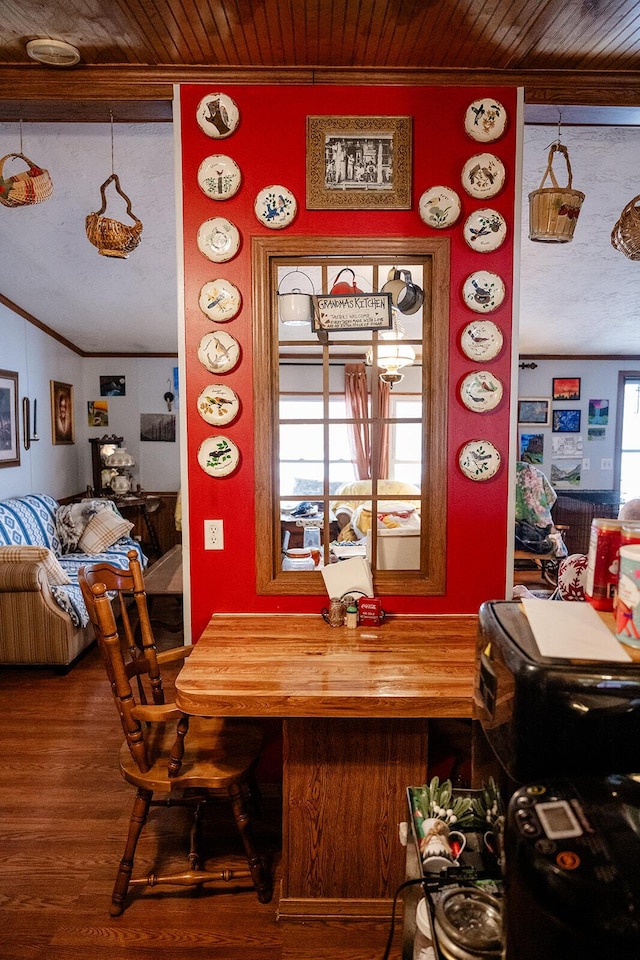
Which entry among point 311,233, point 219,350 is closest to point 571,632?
point 219,350

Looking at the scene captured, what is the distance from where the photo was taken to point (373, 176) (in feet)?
7.90

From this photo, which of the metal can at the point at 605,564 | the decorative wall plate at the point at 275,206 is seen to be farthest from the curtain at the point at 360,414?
the metal can at the point at 605,564

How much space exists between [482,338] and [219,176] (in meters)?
1.22

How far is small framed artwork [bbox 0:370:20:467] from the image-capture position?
5.52 metres

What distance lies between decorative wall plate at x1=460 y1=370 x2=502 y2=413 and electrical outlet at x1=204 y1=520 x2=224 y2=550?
1.14 meters

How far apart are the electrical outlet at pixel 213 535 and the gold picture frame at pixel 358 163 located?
4.37 feet

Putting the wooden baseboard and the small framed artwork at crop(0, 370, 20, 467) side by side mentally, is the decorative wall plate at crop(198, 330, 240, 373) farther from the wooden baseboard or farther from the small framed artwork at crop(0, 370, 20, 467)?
the small framed artwork at crop(0, 370, 20, 467)

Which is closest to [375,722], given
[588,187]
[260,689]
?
[260,689]

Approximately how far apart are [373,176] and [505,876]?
2337 mm

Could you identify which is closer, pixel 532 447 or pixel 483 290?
pixel 483 290

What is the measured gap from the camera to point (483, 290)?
2426 mm

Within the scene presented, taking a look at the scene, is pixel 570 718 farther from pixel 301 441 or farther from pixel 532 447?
pixel 532 447

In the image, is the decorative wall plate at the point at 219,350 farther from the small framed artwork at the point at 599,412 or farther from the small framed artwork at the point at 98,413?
the small framed artwork at the point at 599,412

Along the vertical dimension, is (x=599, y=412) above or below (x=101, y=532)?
above
